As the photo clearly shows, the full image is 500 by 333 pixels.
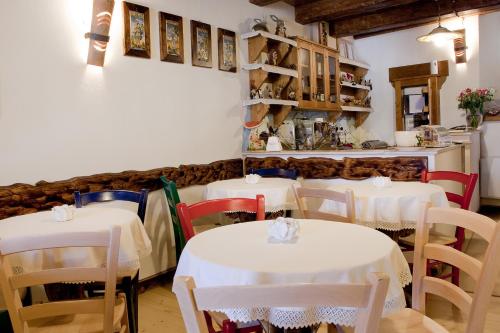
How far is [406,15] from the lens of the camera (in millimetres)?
5145

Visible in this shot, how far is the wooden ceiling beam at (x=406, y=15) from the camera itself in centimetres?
473

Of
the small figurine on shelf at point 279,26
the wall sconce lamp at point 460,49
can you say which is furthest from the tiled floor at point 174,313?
the wall sconce lamp at point 460,49

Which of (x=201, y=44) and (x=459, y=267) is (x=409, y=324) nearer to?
(x=459, y=267)

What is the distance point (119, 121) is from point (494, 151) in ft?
15.6

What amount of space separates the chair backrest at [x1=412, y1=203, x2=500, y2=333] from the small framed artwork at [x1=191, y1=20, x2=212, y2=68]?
259cm

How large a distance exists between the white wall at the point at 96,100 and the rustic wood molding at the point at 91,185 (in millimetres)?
80

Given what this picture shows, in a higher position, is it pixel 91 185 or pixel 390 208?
pixel 91 185

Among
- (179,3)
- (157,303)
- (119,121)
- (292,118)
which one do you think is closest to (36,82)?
(119,121)

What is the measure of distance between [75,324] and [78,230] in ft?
1.42

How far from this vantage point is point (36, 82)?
101 inches

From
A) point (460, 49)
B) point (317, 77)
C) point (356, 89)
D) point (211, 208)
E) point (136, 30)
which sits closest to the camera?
point (211, 208)

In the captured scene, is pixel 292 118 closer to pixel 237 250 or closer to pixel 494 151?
pixel 494 151

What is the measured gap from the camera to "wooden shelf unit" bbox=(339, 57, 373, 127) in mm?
6082

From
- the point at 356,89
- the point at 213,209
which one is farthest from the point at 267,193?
the point at 356,89
